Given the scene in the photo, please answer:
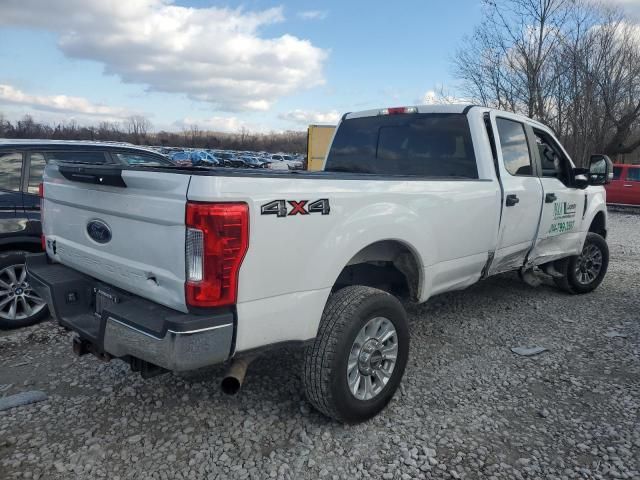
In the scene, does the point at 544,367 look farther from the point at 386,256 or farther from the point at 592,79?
the point at 592,79

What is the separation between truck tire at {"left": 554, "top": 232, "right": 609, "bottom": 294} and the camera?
18.4 ft

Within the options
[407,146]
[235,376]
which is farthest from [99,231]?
[407,146]

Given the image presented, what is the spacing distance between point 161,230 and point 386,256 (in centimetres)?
158

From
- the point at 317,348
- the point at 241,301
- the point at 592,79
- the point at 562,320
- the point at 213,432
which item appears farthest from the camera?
the point at 592,79

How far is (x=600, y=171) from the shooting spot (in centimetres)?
516

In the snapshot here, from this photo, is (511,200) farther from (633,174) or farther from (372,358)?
(633,174)

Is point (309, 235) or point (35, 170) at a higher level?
point (35, 170)


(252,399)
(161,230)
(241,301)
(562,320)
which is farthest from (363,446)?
(562,320)

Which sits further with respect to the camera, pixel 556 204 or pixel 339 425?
pixel 556 204

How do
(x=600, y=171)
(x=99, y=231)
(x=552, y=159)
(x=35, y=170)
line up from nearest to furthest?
(x=99, y=231) < (x=35, y=170) < (x=552, y=159) < (x=600, y=171)

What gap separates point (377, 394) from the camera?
2980 mm

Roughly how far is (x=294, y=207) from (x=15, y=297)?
3.48 m

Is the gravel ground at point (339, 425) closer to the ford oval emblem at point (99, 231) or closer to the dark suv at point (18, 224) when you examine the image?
the dark suv at point (18, 224)

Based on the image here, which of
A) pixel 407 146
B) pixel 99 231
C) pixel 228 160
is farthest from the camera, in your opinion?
pixel 228 160
